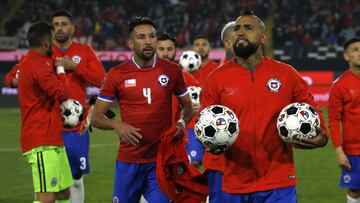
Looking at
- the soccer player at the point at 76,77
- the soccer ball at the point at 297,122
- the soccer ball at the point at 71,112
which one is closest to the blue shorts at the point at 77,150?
the soccer player at the point at 76,77

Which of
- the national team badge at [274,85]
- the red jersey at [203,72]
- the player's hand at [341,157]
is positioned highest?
the national team badge at [274,85]

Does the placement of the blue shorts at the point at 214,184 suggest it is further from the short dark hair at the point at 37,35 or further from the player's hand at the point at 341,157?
the short dark hair at the point at 37,35

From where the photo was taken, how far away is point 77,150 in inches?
368

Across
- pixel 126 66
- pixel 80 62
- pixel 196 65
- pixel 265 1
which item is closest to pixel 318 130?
pixel 126 66

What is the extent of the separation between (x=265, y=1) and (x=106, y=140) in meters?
19.1

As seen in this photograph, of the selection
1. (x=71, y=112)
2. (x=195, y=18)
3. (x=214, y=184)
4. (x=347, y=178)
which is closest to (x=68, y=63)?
(x=71, y=112)

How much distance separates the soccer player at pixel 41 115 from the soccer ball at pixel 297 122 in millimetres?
2913

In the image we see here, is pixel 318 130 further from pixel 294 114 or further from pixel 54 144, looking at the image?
pixel 54 144

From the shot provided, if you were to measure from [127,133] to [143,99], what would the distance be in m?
0.51

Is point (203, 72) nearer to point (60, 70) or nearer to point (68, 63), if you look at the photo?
point (68, 63)

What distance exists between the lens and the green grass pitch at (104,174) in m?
11.4

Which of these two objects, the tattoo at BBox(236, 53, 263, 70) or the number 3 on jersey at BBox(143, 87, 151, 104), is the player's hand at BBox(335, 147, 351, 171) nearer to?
the number 3 on jersey at BBox(143, 87, 151, 104)

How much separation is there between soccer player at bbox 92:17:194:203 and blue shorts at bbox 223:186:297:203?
1222 millimetres

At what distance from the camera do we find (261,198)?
5.92 metres
